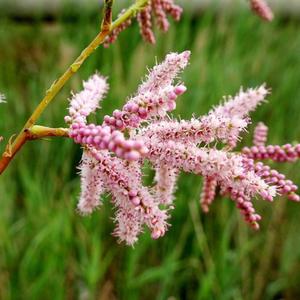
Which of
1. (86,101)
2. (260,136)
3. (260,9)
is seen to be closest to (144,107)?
(86,101)

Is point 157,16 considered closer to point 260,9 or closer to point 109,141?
point 260,9

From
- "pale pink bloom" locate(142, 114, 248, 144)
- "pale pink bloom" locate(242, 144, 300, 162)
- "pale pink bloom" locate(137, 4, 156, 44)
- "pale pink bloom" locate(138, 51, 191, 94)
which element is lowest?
"pale pink bloom" locate(142, 114, 248, 144)

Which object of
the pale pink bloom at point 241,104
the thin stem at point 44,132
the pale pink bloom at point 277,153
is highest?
the pale pink bloom at point 241,104

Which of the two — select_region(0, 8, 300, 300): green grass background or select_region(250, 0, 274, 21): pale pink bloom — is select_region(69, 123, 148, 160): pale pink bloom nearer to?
select_region(250, 0, 274, 21): pale pink bloom

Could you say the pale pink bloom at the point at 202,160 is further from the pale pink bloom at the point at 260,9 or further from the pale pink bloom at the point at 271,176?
the pale pink bloom at the point at 260,9

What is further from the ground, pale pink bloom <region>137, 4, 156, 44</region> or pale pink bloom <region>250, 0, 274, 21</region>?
pale pink bloom <region>250, 0, 274, 21</region>

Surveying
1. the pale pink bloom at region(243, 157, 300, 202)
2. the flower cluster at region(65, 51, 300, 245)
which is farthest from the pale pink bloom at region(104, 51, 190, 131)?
the pale pink bloom at region(243, 157, 300, 202)

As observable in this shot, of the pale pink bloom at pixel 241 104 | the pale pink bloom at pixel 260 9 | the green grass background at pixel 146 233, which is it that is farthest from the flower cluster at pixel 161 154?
the green grass background at pixel 146 233

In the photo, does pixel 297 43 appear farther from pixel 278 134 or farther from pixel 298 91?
pixel 278 134
